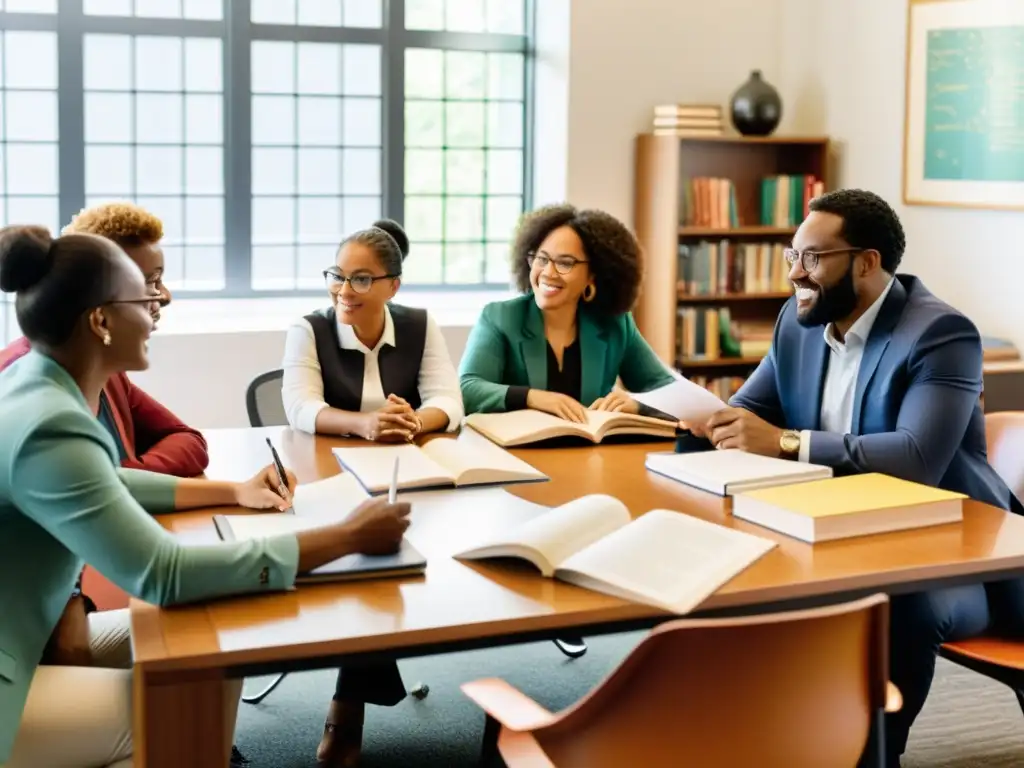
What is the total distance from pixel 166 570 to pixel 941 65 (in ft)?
15.6

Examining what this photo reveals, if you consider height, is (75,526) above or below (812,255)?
below

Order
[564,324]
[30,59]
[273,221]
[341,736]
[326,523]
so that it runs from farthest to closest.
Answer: [273,221], [30,59], [564,324], [341,736], [326,523]

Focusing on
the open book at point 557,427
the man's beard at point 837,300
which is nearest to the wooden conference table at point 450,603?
the open book at point 557,427

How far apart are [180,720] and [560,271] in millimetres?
2189

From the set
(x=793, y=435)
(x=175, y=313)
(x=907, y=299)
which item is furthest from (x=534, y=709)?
(x=175, y=313)

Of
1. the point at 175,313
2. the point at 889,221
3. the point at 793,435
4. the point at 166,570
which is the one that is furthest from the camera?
the point at 175,313

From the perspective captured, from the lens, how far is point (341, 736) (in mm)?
2930

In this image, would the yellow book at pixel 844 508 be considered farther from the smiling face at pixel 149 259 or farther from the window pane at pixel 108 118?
the window pane at pixel 108 118

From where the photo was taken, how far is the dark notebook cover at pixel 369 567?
1894mm

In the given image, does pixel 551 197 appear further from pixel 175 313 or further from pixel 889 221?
pixel 889 221

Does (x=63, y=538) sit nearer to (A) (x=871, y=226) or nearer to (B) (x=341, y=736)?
(B) (x=341, y=736)

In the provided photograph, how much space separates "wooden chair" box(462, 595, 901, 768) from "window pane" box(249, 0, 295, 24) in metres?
4.97

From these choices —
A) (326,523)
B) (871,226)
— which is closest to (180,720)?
(326,523)

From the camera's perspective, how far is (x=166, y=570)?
1765mm
